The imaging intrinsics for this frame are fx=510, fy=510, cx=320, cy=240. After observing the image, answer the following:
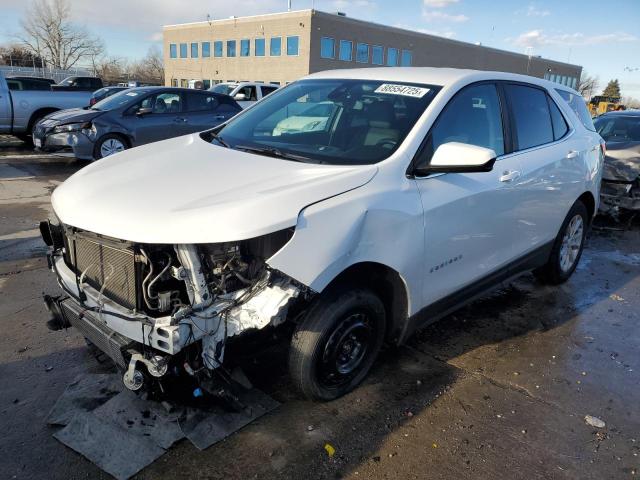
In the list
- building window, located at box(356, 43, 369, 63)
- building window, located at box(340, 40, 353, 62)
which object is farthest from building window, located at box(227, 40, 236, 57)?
building window, located at box(356, 43, 369, 63)

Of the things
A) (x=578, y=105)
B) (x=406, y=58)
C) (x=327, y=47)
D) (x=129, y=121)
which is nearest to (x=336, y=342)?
(x=578, y=105)

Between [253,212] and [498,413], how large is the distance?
200cm

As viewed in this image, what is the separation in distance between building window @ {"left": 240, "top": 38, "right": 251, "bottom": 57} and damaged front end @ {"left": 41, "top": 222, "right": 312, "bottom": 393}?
51199 mm

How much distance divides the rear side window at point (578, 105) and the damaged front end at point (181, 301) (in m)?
3.71

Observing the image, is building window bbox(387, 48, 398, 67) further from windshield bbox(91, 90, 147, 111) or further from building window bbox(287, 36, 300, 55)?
windshield bbox(91, 90, 147, 111)

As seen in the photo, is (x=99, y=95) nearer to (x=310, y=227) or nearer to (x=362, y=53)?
(x=310, y=227)

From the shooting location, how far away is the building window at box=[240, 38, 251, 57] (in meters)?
50.0

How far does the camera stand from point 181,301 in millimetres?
2449

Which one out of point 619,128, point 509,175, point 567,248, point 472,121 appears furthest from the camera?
point 619,128

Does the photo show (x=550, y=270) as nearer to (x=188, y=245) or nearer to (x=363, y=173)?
(x=363, y=173)

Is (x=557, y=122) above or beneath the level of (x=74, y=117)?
above

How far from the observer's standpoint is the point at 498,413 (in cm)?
312

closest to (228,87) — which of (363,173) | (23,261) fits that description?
Answer: (23,261)

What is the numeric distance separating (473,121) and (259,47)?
1933 inches
